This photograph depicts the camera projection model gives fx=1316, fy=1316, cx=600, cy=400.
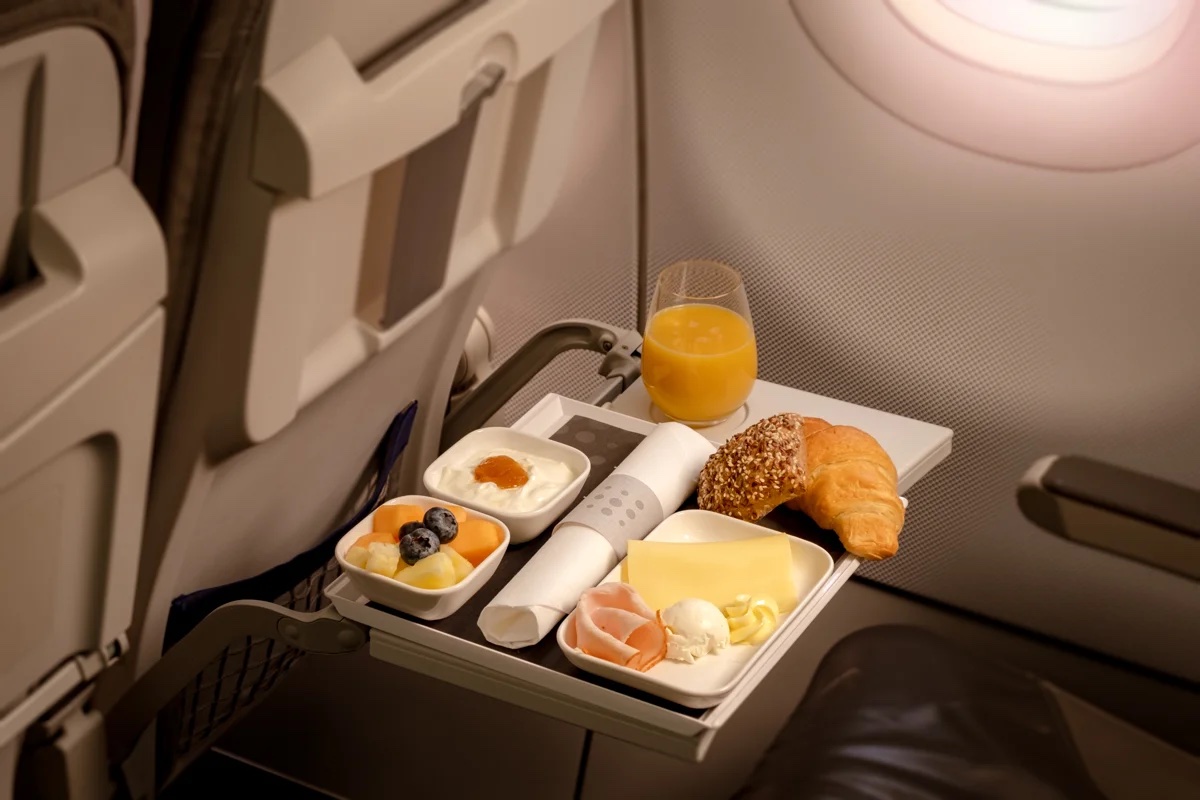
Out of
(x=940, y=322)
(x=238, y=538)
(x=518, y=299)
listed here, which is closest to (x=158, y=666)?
(x=238, y=538)

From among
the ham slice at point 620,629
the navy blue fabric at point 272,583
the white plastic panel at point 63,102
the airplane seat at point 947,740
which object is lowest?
the airplane seat at point 947,740

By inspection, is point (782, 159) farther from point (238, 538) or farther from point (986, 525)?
point (238, 538)

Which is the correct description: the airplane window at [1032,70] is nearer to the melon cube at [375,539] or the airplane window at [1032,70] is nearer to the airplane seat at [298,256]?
the airplane seat at [298,256]

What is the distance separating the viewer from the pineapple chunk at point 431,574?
104cm

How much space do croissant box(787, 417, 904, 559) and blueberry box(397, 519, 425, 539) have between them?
1.18 ft

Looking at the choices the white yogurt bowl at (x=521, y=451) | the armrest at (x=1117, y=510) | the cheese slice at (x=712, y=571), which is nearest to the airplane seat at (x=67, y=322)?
the white yogurt bowl at (x=521, y=451)

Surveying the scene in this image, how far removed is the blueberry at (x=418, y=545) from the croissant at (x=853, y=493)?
0.36 meters

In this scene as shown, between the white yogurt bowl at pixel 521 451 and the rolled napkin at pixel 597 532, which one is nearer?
the rolled napkin at pixel 597 532

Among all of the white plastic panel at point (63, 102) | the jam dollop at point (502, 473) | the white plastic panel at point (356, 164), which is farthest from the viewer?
the jam dollop at point (502, 473)

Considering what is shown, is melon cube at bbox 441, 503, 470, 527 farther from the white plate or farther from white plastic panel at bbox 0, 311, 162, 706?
white plastic panel at bbox 0, 311, 162, 706

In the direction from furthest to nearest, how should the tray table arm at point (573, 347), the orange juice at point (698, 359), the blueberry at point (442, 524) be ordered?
the tray table arm at point (573, 347) < the orange juice at point (698, 359) < the blueberry at point (442, 524)

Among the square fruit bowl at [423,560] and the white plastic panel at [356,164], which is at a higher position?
the white plastic panel at [356,164]

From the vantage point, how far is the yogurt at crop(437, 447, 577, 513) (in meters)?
1.18

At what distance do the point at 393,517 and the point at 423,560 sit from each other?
0.08 metres
